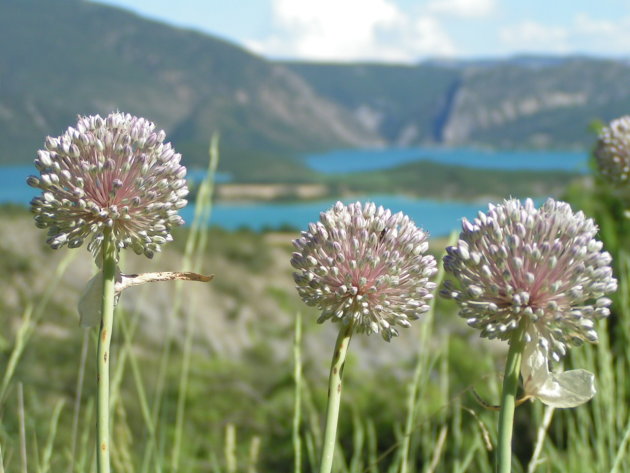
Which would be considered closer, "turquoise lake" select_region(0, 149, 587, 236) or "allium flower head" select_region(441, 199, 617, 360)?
"allium flower head" select_region(441, 199, 617, 360)

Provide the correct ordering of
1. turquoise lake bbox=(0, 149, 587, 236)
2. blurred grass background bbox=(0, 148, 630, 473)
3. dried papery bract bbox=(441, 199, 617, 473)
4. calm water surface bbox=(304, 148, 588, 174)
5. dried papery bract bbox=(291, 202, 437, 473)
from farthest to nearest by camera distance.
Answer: calm water surface bbox=(304, 148, 588, 174) → turquoise lake bbox=(0, 149, 587, 236) → blurred grass background bbox=(0, 148, 630, 473) → dried papery bract bbox=(291, 202, 437, 473) → dried papery bract bbox=(441, 199, 617, 473)

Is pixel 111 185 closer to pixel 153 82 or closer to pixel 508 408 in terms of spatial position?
pixel 508 408

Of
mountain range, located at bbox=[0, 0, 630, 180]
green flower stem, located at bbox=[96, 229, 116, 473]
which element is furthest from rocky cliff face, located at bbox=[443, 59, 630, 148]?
green flower stem, located at bbox=[96, 229, 116, 473]

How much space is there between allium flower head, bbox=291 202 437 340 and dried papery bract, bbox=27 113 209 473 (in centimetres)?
26

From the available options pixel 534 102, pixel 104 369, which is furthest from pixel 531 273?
pixel 534 102

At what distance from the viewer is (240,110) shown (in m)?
163

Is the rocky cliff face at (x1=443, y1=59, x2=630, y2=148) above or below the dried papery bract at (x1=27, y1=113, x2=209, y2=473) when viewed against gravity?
above

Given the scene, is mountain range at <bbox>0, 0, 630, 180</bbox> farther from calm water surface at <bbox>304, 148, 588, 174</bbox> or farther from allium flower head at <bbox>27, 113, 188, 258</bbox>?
allium flower head at <bbox>27, 113, 188, 258</bbox>

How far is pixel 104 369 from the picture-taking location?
1341 mm

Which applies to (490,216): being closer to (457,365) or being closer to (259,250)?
(457,365)

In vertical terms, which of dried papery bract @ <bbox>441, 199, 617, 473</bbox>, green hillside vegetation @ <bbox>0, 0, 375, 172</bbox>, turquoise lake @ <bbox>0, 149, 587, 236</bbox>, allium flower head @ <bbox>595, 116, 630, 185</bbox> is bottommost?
dried papery bract @ <bbox>441, 199, 617, 473</bbox>

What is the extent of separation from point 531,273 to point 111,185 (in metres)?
0.89

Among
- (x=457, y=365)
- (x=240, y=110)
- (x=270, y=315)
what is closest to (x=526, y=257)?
(x=457, y=365)

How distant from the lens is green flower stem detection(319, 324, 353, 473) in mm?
1311
